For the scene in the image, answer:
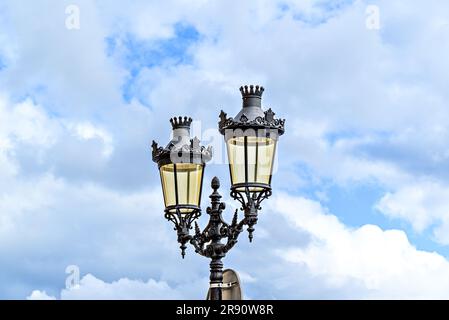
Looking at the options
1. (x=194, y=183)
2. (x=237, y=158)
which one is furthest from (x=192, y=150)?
(x=237, y=158)

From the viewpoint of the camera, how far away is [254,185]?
12.5 meters

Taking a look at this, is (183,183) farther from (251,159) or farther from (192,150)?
(251,159)

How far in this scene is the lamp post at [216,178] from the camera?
12484mm

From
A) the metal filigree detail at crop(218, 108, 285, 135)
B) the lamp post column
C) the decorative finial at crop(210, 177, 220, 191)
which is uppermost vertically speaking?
the metal filigree detail at crop(218, 108, 285, 135)

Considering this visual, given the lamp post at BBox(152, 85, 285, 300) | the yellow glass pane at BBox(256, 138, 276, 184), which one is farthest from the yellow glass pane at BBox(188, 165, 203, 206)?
the yellow glass pane at BBox(256, 138, 276, 184)

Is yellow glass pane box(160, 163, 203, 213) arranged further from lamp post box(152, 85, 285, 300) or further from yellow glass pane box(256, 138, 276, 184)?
yellow glass pane box(256, 138, 276, 184)

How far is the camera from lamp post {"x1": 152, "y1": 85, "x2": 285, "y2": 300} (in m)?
12.5

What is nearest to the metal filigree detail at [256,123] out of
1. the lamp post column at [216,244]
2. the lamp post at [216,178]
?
the lamp post at [216,178]

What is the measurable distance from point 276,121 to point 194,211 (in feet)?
5.49

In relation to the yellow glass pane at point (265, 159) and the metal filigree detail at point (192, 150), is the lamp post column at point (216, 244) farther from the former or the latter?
the yellow glass pane at point (265, 159)

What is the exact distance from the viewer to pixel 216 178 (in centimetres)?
1327
